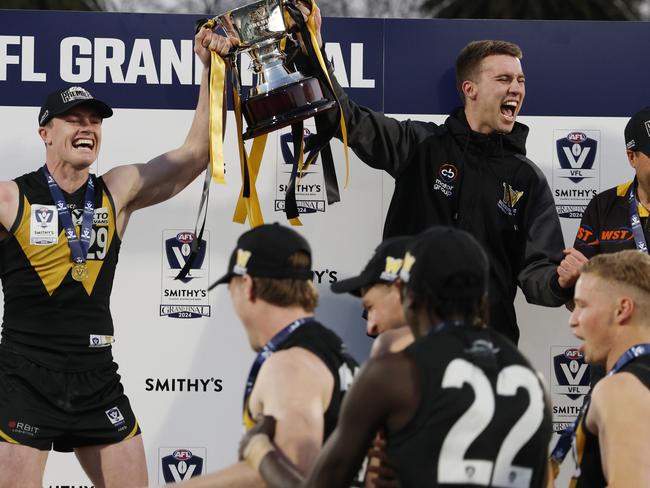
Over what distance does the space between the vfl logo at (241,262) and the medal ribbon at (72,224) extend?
179cm

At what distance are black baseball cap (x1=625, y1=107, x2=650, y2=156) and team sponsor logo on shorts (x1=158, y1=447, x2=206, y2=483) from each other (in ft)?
9.15

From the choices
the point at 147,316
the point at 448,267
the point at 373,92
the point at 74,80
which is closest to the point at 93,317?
the point at 147,316

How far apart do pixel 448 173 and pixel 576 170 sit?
0.87m

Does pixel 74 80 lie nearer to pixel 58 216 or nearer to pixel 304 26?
pixel 58 216

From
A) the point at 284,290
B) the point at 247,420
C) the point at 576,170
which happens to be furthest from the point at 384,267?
the point at 576,170

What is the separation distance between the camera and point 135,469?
17.5 ft

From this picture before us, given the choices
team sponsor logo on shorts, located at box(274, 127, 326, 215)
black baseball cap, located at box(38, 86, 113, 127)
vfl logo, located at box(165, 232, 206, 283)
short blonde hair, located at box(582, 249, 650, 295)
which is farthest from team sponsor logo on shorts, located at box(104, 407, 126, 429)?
short blonde hair, located at box(582, 249, 650, 295)

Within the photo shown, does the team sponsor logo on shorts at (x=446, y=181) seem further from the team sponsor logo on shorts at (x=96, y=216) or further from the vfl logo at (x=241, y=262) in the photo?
the vfl logo at (x=241, y=262)

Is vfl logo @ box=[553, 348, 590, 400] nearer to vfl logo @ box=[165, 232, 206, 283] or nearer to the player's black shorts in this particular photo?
vfl logo @ box=[165, 232, 206, 283]

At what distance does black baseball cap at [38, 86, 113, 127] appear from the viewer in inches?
214

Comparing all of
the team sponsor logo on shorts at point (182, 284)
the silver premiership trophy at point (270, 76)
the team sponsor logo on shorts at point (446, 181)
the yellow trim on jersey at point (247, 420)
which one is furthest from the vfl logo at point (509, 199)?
the yellow trim on jersey at point (247, 420)

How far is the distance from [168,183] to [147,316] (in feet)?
3.18

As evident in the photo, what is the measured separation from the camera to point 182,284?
6.32 meters

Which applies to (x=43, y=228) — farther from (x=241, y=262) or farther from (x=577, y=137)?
(x=577, y=137)
